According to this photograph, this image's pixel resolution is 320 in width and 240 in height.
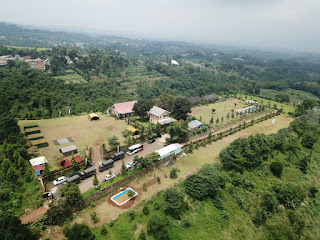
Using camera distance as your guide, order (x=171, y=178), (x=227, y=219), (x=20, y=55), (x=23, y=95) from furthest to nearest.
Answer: (x=20, y=55) < (x=23, y=95) < (x=171, y=178) < (x=227, y=219)

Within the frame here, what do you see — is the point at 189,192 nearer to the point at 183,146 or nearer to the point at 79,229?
the point at 183,146

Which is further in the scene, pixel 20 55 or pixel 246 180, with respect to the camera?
pixel 20 55

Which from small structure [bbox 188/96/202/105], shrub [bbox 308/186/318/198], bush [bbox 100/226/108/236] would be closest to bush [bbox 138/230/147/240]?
bush [bbox 100/226/108/236]

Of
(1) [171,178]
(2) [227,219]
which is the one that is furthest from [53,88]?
(2) [227,219]

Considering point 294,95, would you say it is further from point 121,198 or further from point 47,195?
point 47,195

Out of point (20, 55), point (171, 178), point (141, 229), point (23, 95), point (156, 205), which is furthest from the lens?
point (20, 55)

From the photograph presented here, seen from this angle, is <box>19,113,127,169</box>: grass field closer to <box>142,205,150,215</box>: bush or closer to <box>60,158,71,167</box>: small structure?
<box>60,158,71,167</box>: small structure
